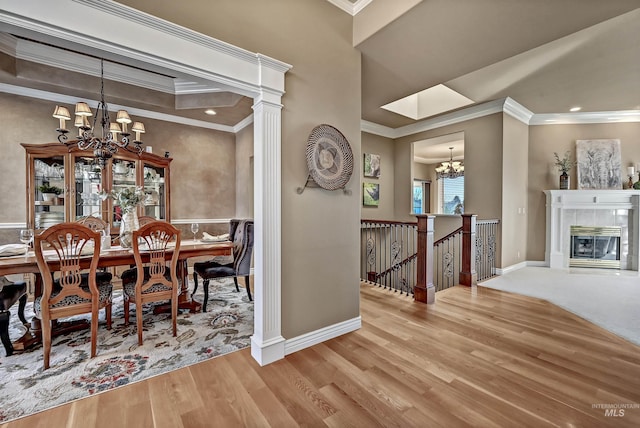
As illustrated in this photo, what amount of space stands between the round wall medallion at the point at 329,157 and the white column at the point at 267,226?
319 mm

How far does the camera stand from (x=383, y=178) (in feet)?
20.1

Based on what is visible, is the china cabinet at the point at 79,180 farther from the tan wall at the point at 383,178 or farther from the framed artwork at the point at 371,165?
the tan wall at the point at 383,178

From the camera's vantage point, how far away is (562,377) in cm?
184

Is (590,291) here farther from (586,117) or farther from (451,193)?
(451,193)

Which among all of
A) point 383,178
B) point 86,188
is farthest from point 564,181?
point 86,188

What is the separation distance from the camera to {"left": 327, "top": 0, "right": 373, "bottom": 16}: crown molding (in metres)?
2.35

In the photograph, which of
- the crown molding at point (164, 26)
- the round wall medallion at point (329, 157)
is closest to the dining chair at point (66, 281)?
the crown molding at point (164, 26)

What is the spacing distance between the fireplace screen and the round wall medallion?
5452 mm

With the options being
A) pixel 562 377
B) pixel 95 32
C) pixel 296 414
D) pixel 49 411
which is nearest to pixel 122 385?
pixel 49 411

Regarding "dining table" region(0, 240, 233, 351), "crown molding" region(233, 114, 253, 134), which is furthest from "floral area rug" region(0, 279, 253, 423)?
"crown molding" region(233, 114, 253, 134)

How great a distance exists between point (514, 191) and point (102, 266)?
6077 mm

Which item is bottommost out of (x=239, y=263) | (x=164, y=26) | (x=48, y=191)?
(x=239, y=263)

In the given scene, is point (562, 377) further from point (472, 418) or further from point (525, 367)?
point (472, 418)

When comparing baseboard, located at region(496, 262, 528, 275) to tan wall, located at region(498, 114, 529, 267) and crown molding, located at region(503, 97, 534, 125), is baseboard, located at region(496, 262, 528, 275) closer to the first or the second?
tan wall, located at region(498, 114, 529, 267)
